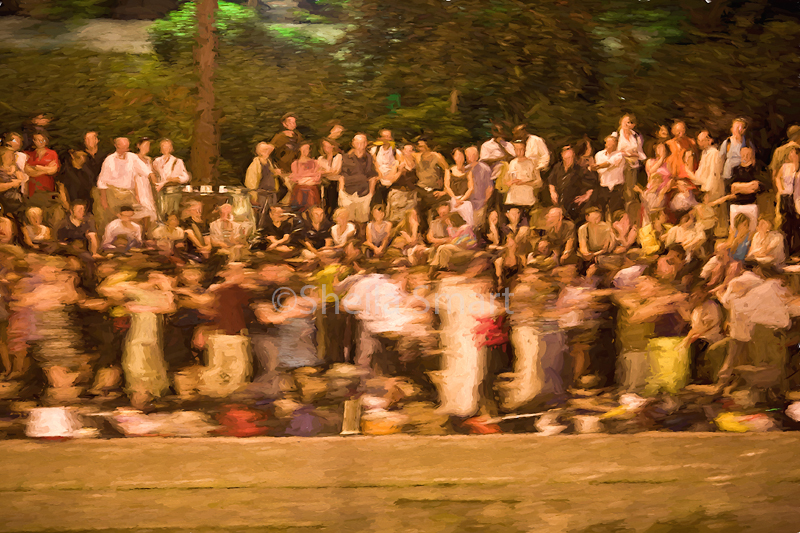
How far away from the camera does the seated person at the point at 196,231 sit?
5.83m

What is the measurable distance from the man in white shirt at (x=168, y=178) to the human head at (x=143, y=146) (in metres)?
0.11

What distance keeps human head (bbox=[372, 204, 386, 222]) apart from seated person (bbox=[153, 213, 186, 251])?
168 centimetres

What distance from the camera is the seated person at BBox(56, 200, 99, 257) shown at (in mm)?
5773

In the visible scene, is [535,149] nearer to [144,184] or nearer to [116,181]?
[144,184]

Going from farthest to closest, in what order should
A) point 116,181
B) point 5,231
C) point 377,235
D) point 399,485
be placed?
1. point 377,235
2. point 116,181
3. point 5,231
4. point 399,485

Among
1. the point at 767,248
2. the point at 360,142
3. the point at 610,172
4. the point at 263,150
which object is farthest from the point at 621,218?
the point at 263,150

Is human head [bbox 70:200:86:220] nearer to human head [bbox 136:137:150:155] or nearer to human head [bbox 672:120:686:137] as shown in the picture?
human head [bbox 136:137:150:155]

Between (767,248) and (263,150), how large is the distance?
4.63 meters

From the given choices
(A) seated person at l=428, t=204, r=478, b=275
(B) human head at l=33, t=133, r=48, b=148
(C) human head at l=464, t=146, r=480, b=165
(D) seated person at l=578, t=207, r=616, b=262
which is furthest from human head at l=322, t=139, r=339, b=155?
(B) human head at l=33, t=133, r=48, b=148

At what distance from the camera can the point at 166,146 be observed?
19.2ft

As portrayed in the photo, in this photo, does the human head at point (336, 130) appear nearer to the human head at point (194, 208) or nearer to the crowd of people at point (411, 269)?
the crowd of people at point (411, 269)

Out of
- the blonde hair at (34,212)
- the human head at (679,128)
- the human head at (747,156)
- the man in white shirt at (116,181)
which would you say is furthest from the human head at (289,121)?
the human head at (747,156)

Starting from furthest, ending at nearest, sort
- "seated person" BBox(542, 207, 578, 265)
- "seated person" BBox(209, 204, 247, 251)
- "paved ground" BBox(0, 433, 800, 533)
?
"seated person" BBox(542, 207, 578, 265)
"seated person" BBox(209, 204, 247, 251)
"paved ground" BBox(0, 433, 800, 533)

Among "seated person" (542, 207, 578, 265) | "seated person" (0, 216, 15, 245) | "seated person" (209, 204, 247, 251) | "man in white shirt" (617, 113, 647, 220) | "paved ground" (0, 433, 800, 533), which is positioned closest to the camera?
"paved ground" (0, 433, 800, 533)
